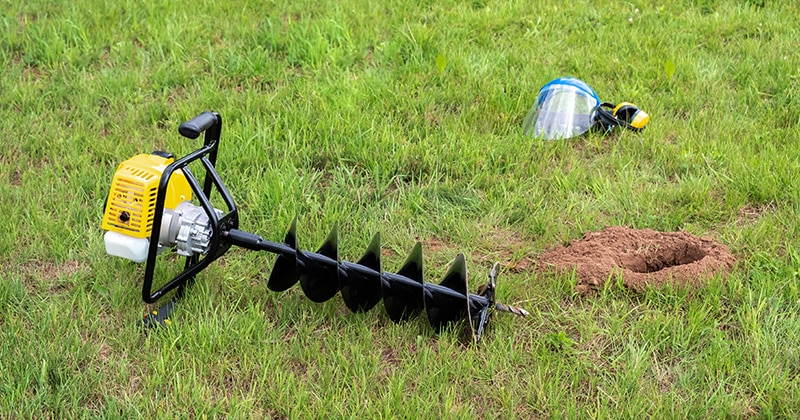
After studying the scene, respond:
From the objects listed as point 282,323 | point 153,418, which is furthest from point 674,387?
point 153,418

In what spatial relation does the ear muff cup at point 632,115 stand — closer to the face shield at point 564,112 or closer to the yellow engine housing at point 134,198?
the face shield at point 564,112

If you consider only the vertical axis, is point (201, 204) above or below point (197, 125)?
below

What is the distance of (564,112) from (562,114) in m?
0.02

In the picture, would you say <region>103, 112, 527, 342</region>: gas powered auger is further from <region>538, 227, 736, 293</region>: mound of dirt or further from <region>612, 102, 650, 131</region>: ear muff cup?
<region>612, 102, 650, 131</region>: ear muff cup

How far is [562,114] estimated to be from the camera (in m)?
4.52

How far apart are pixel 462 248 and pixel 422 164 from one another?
704 millimetres

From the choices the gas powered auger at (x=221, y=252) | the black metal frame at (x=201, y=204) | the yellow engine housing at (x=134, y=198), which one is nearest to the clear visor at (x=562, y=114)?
the gas powered auger at (x=221, y=252)

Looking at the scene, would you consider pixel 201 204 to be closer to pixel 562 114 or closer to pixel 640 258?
pixel 640 258

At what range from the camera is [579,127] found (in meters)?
4.54

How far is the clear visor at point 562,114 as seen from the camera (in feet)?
14.8

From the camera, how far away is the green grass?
9.45 ft

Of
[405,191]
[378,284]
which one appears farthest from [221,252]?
[405,191]

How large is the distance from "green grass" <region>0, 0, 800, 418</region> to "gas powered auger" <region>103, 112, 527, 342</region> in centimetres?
10

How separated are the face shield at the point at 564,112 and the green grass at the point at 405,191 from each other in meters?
0.10
